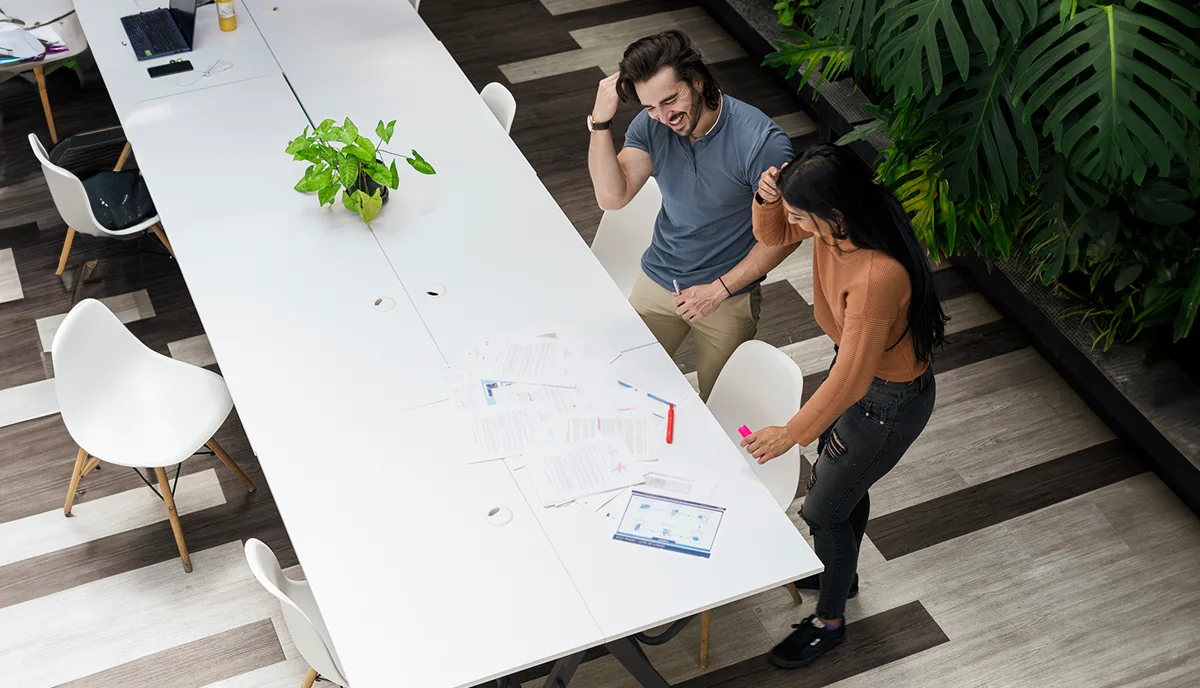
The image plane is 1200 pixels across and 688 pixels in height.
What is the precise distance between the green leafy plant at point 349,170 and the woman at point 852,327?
151cm

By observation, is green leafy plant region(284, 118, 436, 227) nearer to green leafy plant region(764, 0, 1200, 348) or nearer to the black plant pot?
the black plant pot

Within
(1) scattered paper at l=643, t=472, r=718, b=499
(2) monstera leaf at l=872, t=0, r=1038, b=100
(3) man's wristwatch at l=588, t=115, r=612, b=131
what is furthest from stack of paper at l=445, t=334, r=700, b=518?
(2) monstera leaf at l=872, t=0, r=1038, b=100

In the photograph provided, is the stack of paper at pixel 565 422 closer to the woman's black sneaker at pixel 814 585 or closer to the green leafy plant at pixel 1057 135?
the woman's black sneaker at pixel 814 585

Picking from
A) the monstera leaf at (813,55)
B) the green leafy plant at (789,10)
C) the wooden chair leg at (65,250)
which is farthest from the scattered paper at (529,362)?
the green leafy plant at (789,10)

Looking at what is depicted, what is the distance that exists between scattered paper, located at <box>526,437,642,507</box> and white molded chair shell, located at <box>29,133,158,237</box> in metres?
2.43

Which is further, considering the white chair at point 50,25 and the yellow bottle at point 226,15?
the white chair at point 50,25

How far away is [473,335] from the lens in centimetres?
373

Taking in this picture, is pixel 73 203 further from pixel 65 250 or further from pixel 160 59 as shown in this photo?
pixel 160 59

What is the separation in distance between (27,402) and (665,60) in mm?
3060

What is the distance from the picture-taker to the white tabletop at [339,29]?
531cm

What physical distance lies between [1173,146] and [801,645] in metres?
1.90

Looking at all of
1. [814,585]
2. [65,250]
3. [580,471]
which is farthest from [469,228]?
[65,250]

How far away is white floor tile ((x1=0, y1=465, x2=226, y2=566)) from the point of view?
4.16 m

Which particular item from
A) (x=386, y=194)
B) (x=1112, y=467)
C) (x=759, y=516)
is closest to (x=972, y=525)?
(x=1112, y=467)
